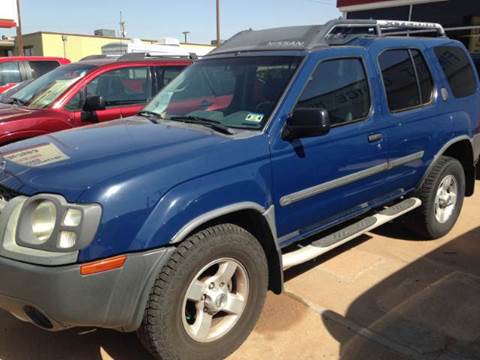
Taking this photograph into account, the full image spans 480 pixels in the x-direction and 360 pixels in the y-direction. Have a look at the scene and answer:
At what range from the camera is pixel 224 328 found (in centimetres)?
292

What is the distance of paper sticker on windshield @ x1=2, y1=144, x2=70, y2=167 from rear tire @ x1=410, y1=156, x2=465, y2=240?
3.21 meters

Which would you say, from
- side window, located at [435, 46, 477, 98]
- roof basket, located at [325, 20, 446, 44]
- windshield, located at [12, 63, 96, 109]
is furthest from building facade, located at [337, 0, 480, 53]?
windshield, located at [12, 63, 96, 109]

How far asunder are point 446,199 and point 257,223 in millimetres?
2613

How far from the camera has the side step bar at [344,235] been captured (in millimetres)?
3322

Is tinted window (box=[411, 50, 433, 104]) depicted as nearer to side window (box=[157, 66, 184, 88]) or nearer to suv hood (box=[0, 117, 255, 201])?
suv hood (box=[0, 117, 255, 201])

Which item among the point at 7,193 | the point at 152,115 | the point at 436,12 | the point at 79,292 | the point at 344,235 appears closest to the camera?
the point at 79,292

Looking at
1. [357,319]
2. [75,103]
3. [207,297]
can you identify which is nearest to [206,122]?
[207,297]

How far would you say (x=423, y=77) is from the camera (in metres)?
4.33

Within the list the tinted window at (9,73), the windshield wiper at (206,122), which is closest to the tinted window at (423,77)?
the windshield wiper at (206,122)

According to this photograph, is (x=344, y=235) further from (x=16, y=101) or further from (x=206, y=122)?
(x=16, y=101)

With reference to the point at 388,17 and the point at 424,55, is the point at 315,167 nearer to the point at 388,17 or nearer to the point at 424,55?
the point at 424,55

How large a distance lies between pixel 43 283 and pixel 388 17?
14.2 metres

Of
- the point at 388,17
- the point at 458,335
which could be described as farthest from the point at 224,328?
the point at 388,17

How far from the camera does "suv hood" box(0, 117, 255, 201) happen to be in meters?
2.48
